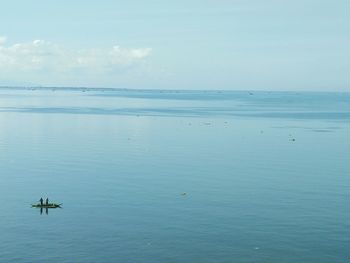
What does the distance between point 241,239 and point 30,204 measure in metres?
32.4

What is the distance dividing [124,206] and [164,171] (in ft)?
90.5

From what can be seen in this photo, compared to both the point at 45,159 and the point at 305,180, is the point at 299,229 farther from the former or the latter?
the point at 45,159

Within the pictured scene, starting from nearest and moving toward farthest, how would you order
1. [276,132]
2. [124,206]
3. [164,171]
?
[124,206] → [164,171] → [276,132]

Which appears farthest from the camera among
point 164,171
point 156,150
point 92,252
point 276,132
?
point 276,132

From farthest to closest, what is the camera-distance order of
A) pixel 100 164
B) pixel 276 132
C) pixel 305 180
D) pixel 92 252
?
1. pixel 276 132
2. pixel 100 164
3. pixel 305 180
4. pixel 92 252

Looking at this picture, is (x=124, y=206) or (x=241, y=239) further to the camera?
(x=124, y=206)

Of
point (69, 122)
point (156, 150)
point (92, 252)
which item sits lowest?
point (92, 252)

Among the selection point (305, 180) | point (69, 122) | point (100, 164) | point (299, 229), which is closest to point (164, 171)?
point (100, 164)

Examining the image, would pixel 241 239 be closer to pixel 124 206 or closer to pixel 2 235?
pixel 124 206

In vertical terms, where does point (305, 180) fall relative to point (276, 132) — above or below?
below

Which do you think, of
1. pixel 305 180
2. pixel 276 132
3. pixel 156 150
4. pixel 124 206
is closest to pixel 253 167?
pixel 305 180

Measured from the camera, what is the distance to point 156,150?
12800cm

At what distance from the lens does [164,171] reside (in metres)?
99.9

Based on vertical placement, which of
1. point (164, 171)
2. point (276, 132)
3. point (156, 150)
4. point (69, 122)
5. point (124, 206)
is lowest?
point (124, 206)
